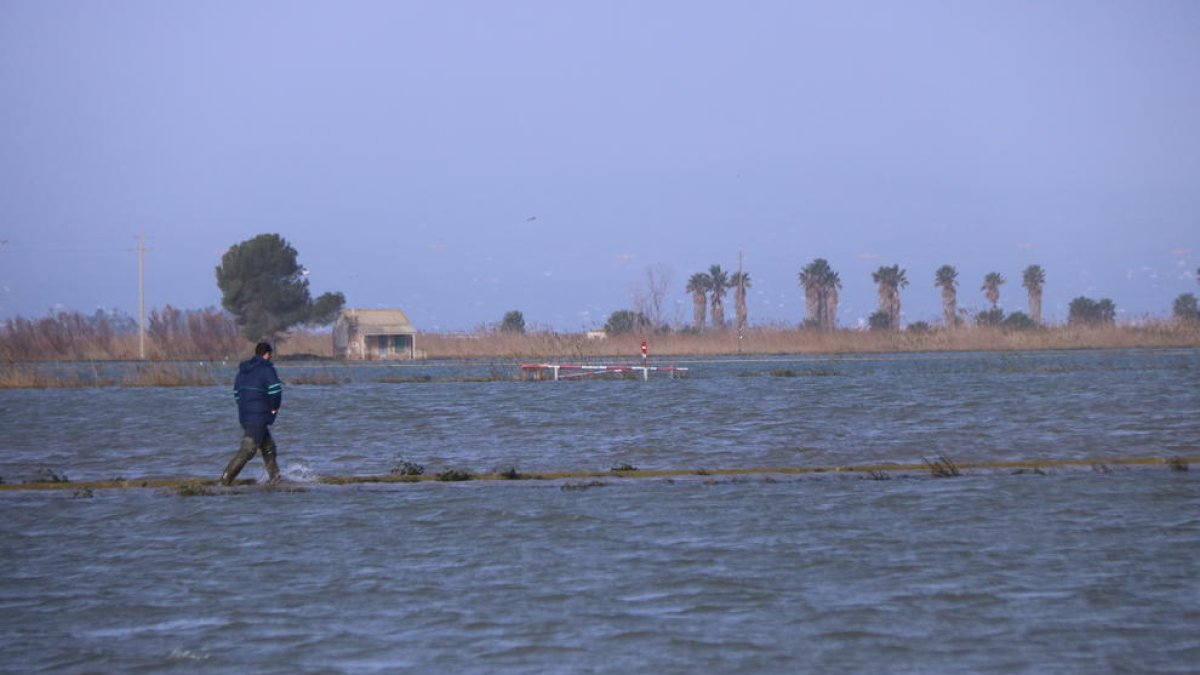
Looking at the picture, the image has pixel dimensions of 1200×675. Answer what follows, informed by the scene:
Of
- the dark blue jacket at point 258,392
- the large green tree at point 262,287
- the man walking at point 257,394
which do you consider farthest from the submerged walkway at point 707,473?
the large green tree at point 262,287

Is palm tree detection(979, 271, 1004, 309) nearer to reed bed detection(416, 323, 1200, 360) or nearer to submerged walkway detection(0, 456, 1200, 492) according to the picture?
reed bed detection(416, 323, 1200, 360)

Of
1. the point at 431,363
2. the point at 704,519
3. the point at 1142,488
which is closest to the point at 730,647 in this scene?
the point at 704,519

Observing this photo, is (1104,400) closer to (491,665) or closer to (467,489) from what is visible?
(467,489)

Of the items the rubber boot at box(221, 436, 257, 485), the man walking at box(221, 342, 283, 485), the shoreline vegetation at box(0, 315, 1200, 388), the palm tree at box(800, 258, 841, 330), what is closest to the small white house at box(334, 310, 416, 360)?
the shoreline vegetation at box(0, 315, 1200, 388)

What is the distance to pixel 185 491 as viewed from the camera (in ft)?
64.1

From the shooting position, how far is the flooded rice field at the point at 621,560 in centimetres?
1030

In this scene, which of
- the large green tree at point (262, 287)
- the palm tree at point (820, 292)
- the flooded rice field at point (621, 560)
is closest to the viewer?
the flooded rice field at point (621, 560)

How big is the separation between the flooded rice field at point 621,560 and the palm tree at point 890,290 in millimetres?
90548

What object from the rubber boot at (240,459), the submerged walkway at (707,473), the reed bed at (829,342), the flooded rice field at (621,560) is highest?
the reed bed at (829,342)

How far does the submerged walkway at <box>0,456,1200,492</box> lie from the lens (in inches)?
799

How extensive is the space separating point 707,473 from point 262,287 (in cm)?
7365

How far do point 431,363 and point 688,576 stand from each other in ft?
246

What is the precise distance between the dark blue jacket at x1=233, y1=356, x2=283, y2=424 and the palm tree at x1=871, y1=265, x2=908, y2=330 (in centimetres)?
10084

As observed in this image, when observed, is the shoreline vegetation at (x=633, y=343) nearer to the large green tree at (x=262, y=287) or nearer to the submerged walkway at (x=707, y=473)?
the large green tree at (x=262, y=287)
